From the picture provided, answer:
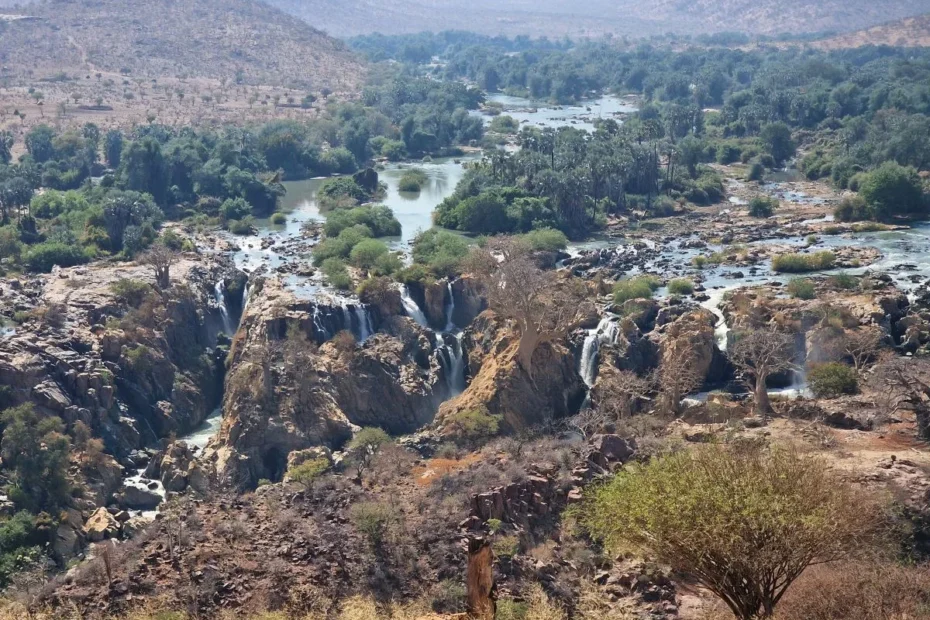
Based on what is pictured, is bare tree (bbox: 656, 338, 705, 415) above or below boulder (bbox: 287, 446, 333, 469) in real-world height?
above

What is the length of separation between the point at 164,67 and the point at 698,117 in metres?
74.5

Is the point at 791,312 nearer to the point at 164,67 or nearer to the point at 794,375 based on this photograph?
the point at 794,375

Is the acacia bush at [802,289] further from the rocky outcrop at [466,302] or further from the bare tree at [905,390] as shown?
the rocky outcrop at [466,302]

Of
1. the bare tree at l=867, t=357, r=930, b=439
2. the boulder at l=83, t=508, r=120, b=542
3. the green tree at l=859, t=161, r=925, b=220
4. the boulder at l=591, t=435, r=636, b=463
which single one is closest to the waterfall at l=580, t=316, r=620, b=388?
the bare tree at l=867, t=357, r=930, b=439

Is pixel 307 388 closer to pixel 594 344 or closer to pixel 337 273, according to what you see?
pixel 337 273

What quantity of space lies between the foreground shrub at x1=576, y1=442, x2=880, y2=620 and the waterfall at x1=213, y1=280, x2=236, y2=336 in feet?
134

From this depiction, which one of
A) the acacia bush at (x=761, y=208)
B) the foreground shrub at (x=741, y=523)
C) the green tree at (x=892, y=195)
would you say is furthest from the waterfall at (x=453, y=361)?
the green tree at (x=892, y=195)

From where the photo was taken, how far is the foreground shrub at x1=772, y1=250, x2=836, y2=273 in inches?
2569

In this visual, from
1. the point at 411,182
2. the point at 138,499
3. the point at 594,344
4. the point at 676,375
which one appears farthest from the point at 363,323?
the point at 411,182

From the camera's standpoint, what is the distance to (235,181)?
90125mm

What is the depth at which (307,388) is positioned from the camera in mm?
52375

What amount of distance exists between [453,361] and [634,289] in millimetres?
9843

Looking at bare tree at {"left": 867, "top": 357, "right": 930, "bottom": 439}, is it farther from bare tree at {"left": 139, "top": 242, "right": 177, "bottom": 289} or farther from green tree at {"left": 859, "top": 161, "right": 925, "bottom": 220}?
green tree at {"left": 859, "top": 161, "right": 925, "bottom": 220}

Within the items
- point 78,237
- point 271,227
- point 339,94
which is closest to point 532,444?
point 78,237
